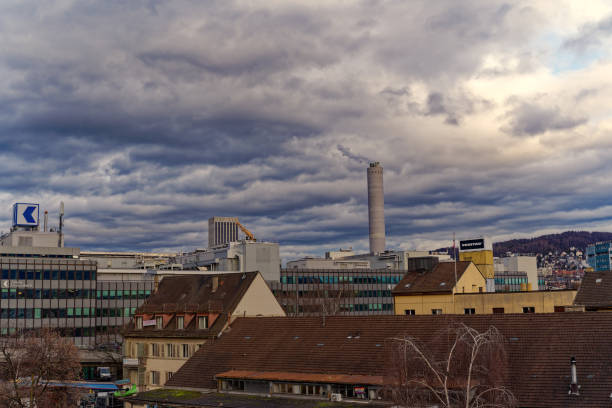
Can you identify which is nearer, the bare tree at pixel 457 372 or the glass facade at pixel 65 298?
the bare tree at pixel 457 372

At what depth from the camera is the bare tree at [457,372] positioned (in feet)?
126

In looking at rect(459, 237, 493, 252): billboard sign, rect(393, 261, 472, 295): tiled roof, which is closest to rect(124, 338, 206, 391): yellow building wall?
rect(393, 261, 472, 295): tiled roof

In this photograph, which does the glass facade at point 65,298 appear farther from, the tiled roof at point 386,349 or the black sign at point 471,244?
the tiled roof at point 386,349

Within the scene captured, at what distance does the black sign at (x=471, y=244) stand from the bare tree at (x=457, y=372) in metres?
97.2

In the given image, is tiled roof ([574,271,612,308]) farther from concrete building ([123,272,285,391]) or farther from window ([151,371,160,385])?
window ([151,371,160,385])

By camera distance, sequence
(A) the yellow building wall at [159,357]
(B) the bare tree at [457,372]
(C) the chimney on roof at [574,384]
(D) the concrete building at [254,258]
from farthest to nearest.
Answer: (D) the concrete building at [254,258]
(A) the yellow building wall at [159,357]
(C) the chimney on roof at [574,384]
(B) the bare tree at [457,372]

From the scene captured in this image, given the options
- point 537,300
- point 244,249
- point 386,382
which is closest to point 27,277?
point 244,249

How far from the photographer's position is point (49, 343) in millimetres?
77250

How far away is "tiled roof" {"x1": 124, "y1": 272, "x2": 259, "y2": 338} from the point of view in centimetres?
8194

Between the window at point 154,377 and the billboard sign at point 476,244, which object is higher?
the billboard sign at point 476,244

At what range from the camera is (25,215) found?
189250 millimetres

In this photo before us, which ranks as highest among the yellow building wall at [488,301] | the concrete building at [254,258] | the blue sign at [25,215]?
the blue sign at [25,215]

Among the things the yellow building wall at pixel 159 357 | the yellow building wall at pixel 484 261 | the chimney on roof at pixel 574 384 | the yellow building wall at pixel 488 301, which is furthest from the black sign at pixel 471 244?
the chimney on roof at pixel 574 384

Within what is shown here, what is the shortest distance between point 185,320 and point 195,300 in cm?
553
